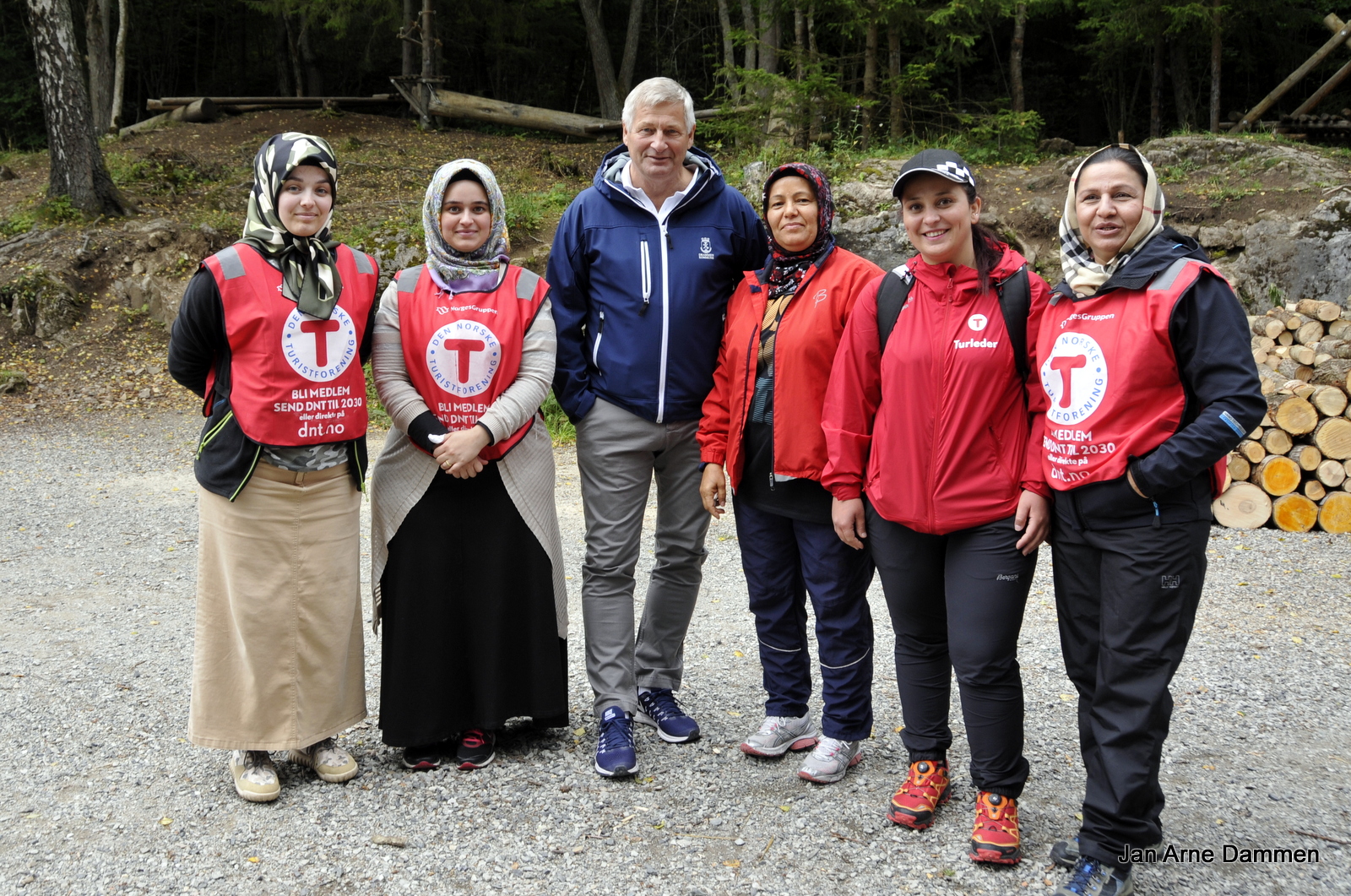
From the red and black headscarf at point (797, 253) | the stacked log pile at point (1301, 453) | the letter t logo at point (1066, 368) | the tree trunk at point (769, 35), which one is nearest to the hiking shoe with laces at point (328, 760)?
the red and black headscarf at point (797, 253)

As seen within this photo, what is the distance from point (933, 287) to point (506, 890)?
213 cm

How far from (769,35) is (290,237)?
13.7 meters

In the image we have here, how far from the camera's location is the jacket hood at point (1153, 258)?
251cm

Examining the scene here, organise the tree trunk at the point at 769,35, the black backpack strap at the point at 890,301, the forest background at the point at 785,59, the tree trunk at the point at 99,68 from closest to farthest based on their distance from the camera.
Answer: the black backpack strap at the point at 890,301
the forest background at the point at 785,59
the tree trunk at the point at 769,35
the tree trunk at the point at 99,68

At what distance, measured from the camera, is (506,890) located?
2.77 metres

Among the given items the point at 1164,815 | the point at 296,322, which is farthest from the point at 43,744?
the point at 1164,815

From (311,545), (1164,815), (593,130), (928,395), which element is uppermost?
(593,130)

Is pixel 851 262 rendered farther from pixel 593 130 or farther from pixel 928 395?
pixel 593 130

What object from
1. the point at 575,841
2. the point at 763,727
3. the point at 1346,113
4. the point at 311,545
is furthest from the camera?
the point at 1346,113

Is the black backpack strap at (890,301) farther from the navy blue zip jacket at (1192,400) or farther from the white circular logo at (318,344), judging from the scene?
the white circular logo at (318,344)

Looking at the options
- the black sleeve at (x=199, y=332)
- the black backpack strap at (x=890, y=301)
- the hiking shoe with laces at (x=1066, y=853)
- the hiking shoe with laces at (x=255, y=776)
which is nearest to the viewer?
the hiking shoe with laces at (x=1066, y=853)

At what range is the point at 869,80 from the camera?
12.0 m

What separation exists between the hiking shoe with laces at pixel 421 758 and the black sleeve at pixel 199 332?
4.65ft

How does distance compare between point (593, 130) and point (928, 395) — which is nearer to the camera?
point (928, 395)
